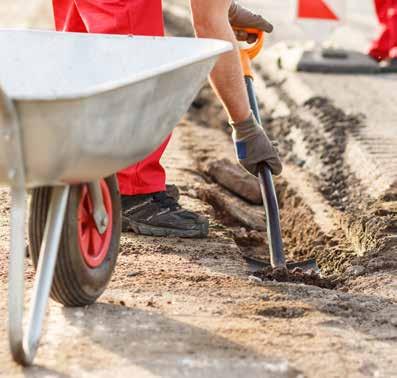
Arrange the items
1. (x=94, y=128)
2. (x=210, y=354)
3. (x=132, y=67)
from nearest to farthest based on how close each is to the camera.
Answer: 1. (x=94, y=128)
2. (x=210, y=354)
3. (x=132, y=67)

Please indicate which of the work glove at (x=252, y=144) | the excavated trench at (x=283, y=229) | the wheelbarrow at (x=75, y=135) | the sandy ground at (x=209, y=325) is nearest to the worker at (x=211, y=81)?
the work glove at (x=252, y=144)

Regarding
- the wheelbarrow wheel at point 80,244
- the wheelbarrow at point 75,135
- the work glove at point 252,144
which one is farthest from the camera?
the work glove at point 252,144

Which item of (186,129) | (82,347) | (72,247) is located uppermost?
(72,247)

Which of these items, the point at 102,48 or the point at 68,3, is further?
the point at 68,3

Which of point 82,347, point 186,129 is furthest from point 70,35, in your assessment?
point 186,129

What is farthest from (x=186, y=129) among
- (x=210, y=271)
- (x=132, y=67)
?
(x=132, y=67)

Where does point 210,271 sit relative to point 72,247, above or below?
below

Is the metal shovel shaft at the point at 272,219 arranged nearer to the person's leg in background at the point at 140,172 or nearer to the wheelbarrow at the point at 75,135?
the person's leg in background at the point at 140,172

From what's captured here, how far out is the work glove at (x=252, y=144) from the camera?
4812 millimetres

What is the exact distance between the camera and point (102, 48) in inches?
162

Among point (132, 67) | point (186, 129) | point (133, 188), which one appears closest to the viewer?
point (132, 67)

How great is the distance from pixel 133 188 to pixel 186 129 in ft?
8.59

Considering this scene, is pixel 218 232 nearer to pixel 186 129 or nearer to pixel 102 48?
pixel 102 48

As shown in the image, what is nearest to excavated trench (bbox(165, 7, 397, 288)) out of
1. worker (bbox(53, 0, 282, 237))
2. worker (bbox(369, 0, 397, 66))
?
worker (bbox(53, 0, 282, 237))
